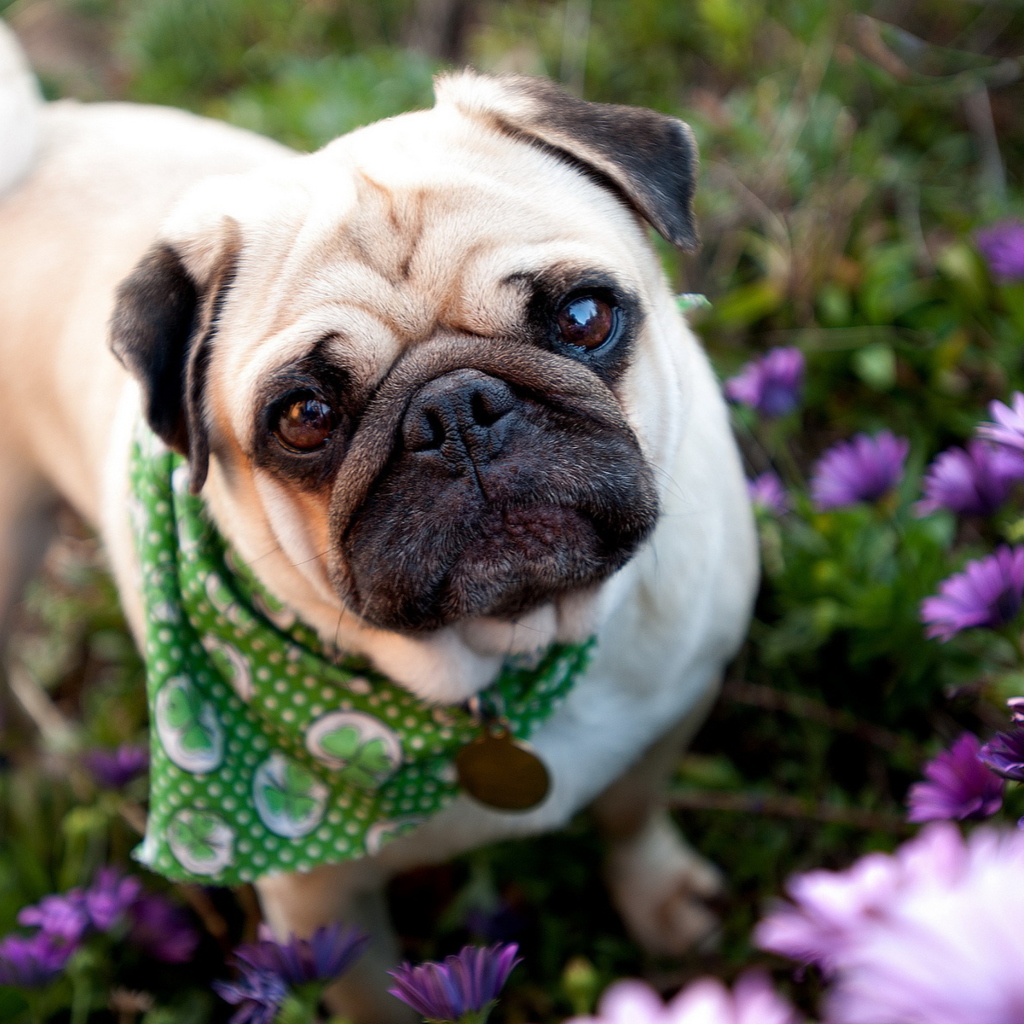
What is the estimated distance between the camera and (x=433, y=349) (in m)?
1.69

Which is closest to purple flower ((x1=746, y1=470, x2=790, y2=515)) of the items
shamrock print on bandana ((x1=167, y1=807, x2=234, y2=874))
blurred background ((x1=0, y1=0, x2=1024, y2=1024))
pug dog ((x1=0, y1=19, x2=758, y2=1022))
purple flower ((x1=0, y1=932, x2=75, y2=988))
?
blurred background ((x1=0, y1=0, x2=1024, y2=1024))

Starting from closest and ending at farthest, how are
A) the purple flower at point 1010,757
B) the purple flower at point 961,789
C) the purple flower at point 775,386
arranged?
the purple flower at point 1010,757, the purple flower at point 961,789, the purple flower at point 775,386

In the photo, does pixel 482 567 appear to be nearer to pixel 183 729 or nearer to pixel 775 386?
pixel 183 729

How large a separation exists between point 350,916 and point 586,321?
1.39 metres

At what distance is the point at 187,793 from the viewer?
6.54 feet

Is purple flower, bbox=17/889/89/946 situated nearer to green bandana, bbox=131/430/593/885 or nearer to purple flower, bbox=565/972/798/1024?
green bandana, bbox=131/430/593/885

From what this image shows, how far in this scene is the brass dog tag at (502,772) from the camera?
1.95 meters

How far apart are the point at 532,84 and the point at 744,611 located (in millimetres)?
1261

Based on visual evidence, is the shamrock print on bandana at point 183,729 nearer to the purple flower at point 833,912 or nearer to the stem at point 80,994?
the stem at point 80,994

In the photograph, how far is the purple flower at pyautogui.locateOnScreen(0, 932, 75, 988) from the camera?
1.81 metres

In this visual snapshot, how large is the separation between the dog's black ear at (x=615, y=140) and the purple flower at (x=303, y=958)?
4.46ft

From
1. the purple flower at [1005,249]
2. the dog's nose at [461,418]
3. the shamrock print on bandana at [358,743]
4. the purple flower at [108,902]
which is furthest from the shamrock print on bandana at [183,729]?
the purple flower at [1005,249]

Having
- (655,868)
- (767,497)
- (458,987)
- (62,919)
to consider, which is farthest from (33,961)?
(767,497)

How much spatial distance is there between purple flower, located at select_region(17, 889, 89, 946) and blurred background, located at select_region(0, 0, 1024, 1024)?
0.78ft
